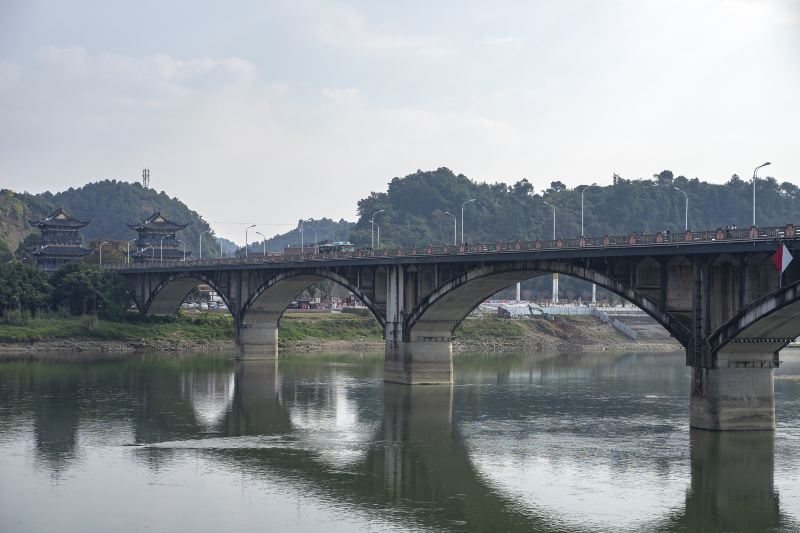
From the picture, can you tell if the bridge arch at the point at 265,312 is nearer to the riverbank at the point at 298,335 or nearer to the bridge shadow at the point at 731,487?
the riverbank at the point at 298,335

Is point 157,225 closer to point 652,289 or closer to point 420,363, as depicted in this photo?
point 420,363

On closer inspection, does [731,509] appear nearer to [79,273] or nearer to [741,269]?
[741,269]

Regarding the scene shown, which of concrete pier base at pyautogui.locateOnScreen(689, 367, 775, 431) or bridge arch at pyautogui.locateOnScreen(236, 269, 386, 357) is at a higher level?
bridge arch at pyautogui.locateOnScreen(236, 269, 386, 357)

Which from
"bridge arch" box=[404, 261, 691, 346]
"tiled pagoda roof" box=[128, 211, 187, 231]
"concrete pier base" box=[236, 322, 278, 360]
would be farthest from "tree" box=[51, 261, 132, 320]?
"bridge arch" box=[404, 261, 691, 346]

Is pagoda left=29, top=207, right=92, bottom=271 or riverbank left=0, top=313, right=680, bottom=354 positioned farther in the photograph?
pagoda left=29, top=207, right=92, bottom=271

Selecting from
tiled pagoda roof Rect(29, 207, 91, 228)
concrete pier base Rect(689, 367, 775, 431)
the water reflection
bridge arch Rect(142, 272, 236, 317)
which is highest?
tiled pagoda roof Rect(29, 207, 91, 228)

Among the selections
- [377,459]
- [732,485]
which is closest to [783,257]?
[732,485]

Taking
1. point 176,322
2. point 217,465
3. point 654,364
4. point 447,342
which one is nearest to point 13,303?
point 176,322

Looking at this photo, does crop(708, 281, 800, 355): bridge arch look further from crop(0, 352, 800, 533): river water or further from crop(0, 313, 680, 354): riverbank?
crop(0, 313, 680, 354): riverbank

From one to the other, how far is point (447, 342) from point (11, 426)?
3945cm

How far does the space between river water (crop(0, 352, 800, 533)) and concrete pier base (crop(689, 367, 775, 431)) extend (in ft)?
2.78

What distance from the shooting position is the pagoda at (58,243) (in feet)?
570

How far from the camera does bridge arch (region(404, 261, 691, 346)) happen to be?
76419 mm

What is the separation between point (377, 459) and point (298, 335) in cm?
8649
